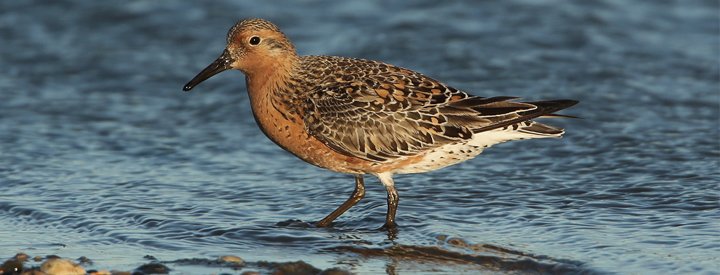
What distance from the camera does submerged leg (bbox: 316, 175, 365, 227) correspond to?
1014cm

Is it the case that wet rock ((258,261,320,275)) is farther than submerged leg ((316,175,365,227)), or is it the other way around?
submerged leg ((316,175,365,227))

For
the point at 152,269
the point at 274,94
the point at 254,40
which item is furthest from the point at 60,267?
the point at 254,40

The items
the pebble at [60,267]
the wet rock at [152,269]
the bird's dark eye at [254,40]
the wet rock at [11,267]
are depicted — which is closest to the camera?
the pebble at [60,267]

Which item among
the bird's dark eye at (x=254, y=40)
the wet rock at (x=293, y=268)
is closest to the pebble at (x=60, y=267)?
the wet rock at (x=293, y=268)

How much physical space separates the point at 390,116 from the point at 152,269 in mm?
2553

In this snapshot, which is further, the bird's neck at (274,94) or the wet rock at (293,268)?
Answer: the bird's neck at (274,94)

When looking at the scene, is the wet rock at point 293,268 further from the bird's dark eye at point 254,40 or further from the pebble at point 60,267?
the bird's dark eye at point 254,40

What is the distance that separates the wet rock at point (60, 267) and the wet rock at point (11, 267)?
0.94ft

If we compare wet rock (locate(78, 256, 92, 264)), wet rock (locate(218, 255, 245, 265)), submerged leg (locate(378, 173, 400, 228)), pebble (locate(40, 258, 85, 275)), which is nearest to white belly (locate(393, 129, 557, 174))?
submerged leg (locate(378, 173, 400, 228))

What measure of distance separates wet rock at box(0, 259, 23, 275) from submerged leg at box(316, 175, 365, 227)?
8.81 feet

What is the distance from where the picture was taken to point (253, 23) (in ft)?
33.7

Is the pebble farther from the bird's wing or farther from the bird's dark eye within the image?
the bird's dark eye

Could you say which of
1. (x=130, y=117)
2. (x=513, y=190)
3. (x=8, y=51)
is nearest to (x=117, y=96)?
(x=130, y=117)

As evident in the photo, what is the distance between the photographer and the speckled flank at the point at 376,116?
9.85 m
